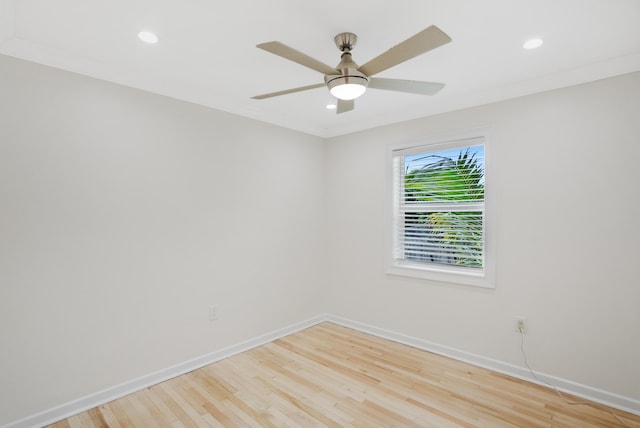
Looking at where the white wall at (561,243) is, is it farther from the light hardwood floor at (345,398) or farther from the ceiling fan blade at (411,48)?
the ceiling fan blade at (411,48)

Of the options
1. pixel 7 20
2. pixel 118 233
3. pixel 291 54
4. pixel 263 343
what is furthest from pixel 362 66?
pixel 263 343

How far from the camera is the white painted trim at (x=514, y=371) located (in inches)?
90.6

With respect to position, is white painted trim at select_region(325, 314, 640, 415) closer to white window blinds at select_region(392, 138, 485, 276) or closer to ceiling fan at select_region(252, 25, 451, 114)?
white window blinds at select_region(392, 138, 485, 276)

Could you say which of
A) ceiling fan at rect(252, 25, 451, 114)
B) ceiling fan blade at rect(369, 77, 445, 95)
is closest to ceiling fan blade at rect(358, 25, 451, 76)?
ceiling fan at rect(252, 25, 451, 114)

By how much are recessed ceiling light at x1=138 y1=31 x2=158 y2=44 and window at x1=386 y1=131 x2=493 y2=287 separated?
250 centimetres

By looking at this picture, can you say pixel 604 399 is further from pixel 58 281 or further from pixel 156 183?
pixel 58 281

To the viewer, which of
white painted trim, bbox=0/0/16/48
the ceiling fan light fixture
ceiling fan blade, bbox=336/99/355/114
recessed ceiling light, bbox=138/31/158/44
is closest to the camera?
white painted trim, bbox=0/0/16/48

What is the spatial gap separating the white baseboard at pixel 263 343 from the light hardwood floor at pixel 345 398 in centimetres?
6

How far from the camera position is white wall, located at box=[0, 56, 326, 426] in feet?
6.81

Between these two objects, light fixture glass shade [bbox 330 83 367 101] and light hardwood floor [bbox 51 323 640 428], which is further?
light hardwood floor [bbox 51 323 640 428]

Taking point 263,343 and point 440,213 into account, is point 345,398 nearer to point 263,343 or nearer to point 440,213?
point 263,343

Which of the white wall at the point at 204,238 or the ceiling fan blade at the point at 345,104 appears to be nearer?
the white wall at the point at 204,238

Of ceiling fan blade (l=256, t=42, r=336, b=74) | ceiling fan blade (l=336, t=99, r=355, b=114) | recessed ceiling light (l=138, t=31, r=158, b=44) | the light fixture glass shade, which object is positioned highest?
recessed ceiling light (l=138, t=31, r=158, b=44)

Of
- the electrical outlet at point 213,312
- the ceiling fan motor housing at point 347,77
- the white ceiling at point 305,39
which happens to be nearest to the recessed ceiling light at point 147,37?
the white ceiling at point 305,39
